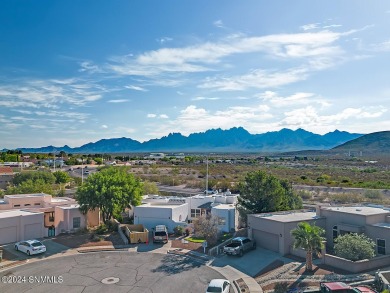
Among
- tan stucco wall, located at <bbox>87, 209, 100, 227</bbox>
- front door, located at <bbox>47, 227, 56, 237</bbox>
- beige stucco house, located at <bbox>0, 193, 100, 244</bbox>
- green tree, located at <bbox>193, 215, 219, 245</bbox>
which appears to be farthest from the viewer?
tan stucco wall, located at <bbox>87, 209, 100, 227</bbox>

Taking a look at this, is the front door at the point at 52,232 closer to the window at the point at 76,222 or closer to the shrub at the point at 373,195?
the window at the point at 76,222

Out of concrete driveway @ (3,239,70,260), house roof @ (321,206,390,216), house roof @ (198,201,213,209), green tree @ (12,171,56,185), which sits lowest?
concrete driveway @ (3,239,70,260)

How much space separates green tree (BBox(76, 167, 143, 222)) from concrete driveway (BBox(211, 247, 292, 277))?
13.7 meters

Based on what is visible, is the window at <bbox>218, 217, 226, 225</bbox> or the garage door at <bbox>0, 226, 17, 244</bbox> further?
the window at <bbox>218, 217, 226, 225</bbox>

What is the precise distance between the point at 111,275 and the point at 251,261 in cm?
1050

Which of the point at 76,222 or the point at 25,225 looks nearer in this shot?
the point at 25,225

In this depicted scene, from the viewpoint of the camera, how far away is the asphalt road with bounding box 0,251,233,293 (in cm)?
2384

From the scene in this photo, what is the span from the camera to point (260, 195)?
3581 cm

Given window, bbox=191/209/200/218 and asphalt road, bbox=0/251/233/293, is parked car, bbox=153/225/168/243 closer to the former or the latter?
asphalt road, bbox=0/251/233/293

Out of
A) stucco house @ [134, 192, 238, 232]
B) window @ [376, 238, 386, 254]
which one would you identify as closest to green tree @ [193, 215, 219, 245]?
stucco house @ [134, 192, 238, 232]

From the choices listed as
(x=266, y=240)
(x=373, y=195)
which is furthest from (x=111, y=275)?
(x=373, y=195)

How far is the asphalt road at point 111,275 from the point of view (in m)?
23.8

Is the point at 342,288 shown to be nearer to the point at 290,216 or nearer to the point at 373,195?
the point at 290,216

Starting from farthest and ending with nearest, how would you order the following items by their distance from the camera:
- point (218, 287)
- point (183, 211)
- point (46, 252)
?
point (183, 211) → point (46, 252) → point (218, 287)
